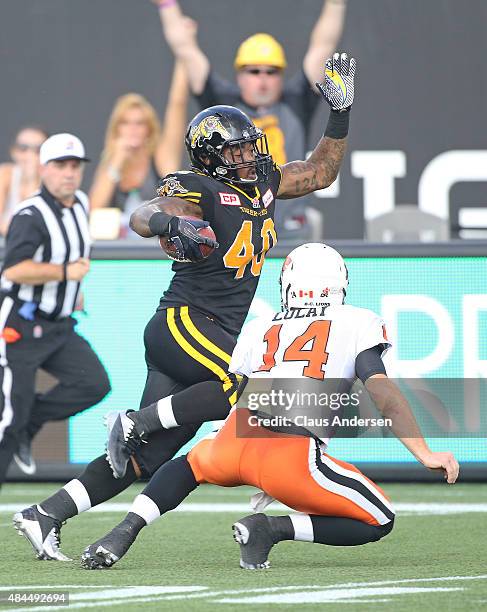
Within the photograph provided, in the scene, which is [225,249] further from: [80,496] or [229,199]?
[80,496]

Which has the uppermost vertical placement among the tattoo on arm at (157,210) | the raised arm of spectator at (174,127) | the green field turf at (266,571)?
the raised arm of spectator at (174,127)

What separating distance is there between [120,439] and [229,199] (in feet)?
3.11

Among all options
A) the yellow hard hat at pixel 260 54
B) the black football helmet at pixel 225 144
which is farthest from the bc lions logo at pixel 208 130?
the yellow hard hat at pixel 260 54

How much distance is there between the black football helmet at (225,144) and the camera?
5359 mm

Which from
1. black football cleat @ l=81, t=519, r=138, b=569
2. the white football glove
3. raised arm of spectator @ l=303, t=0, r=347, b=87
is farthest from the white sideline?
raised arm of spectator @ l=303, t=0, r=347, b=87

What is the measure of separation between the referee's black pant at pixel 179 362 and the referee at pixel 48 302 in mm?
2082

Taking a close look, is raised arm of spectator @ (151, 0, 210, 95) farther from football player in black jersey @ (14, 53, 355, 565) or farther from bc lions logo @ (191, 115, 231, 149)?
bc lions logo @ (191, 115, 231, 149)

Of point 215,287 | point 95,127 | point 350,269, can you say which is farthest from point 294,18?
point 215,287

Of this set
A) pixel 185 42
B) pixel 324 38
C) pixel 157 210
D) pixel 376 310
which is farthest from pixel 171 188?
pixel 185 42

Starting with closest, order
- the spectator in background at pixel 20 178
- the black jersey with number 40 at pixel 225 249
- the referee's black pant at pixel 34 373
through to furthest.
Result: the black jersey with number 40 at pixel 225 249 < the referee's black pant at pixel 34 373 < the spectator in background at pixel 20 178

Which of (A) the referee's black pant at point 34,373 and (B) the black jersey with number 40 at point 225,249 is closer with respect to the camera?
(B) the black jersey with number 40 at point 225,249

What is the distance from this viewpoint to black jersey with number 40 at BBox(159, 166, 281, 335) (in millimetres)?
5309

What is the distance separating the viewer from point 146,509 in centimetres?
490

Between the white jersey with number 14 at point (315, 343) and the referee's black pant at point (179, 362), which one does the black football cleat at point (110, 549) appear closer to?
the referee's black pant at point (179, 362)
